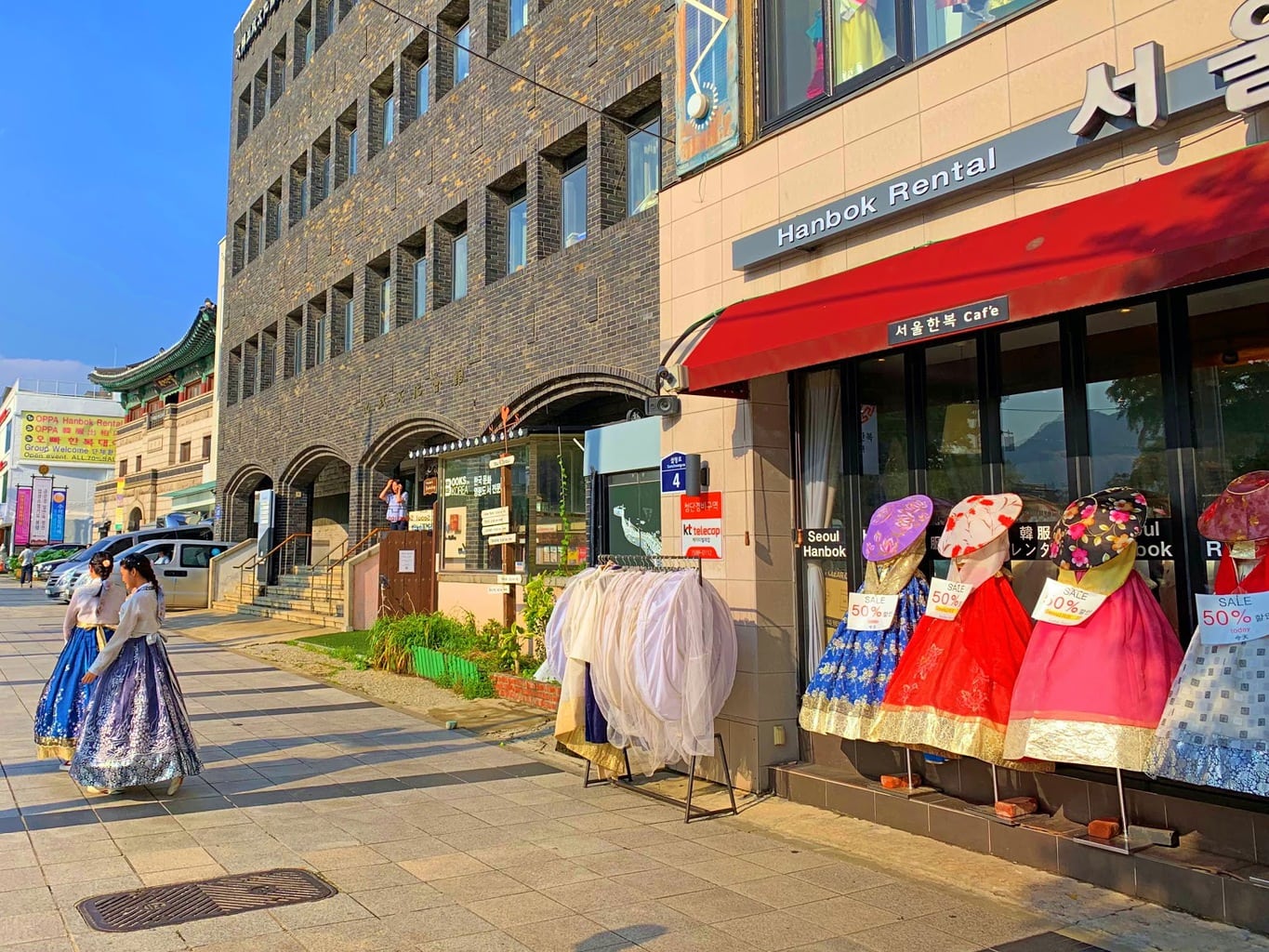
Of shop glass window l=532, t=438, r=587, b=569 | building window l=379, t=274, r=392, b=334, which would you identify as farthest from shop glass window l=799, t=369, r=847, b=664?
building window l=379, t=274, r=392, b=334

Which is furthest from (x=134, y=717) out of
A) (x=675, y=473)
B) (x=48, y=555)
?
(x=48, y=555)

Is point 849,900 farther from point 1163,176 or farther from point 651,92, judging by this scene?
point 651,92

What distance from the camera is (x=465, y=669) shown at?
1196 centimetres

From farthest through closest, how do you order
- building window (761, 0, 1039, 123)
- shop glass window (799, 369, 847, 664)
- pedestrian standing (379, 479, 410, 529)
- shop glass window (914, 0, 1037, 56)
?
pedestrian standing (379, 479, 410, 529) < shop glass window (799, 369, 847, 664) < building window (761, 0, 1039, 123) < shop glass window (914, 0, 1037, 56)

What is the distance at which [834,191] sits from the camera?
23.2 feet

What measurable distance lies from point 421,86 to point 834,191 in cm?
1336

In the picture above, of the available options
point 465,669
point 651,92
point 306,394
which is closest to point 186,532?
point 306,394

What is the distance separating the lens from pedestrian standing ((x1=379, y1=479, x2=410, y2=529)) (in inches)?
714

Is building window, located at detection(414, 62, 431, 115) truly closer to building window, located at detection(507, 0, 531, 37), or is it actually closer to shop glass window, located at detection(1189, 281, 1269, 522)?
building window, located at detection(507, 0, 531, 37)

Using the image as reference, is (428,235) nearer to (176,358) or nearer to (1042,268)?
(1042,268)

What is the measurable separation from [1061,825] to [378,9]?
63.4 ft

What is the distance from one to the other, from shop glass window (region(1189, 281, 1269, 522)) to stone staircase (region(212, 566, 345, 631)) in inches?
628

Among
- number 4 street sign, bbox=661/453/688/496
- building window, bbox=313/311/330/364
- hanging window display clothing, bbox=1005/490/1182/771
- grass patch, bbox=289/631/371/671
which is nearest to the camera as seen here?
hanging window display clothing, bbox=1005/490/1182/771

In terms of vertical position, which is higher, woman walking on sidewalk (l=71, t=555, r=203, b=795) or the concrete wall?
the concrete wall
